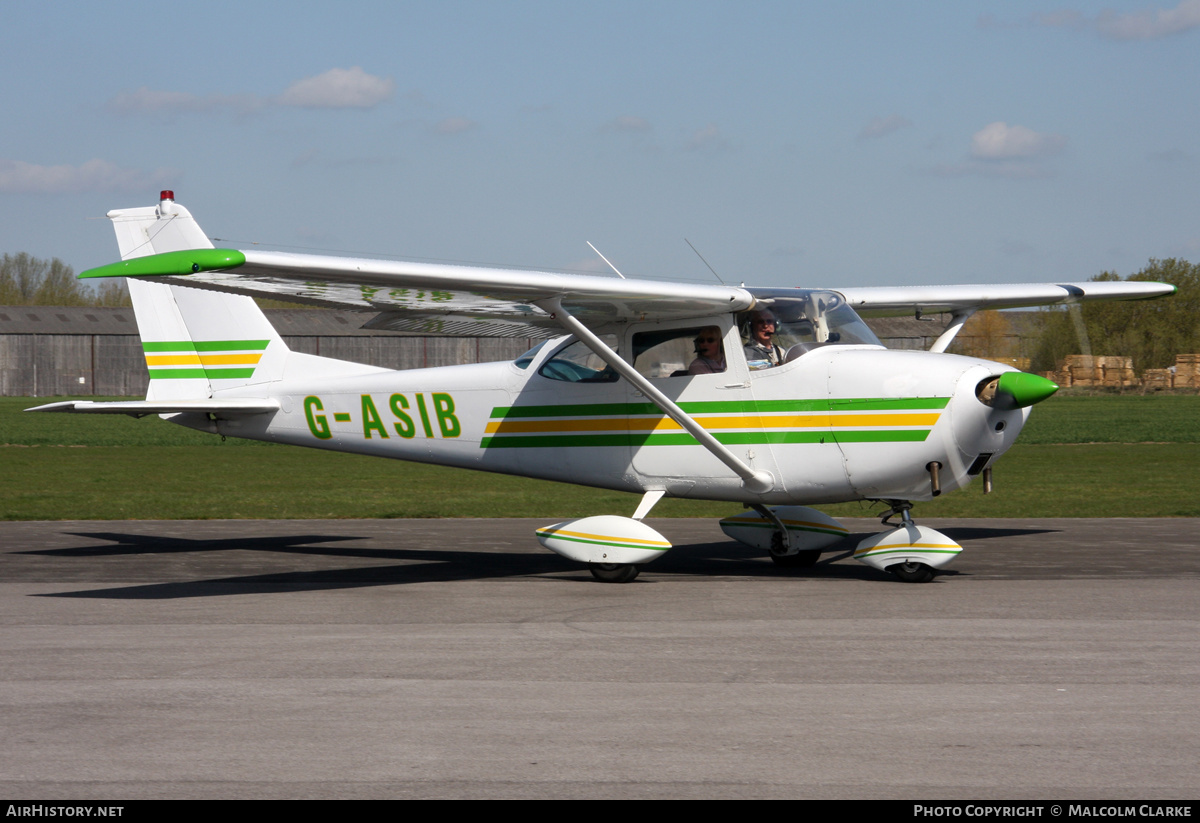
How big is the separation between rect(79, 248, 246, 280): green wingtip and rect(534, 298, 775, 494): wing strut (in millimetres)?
3006

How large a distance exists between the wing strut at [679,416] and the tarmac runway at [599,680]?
893mm

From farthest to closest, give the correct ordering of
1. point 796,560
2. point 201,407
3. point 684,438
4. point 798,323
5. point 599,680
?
point 201,407 → point 796,560 → point 684,438 → point 798,323 → point 599,680

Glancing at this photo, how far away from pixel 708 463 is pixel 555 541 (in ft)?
4.92

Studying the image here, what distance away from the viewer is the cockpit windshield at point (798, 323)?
10141mm

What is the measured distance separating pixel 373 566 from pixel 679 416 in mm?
3496

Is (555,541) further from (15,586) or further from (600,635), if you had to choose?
(15,586)

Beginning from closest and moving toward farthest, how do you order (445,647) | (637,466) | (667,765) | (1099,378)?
(667,765)
(445,647)
(637,466)
(1099,378)

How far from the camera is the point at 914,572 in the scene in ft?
32.3

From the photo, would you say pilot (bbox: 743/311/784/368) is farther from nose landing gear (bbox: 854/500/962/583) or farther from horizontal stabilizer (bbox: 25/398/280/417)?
horizontal stabilizer (bbox: 25/398/280/417)

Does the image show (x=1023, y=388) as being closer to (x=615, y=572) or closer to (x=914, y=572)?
(x=914, y=572)

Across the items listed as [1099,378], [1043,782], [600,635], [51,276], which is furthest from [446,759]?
[51,276]

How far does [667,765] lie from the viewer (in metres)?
4.62

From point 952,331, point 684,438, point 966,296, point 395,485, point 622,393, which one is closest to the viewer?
point 684,438

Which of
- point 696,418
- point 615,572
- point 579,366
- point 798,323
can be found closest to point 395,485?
point 579,366
